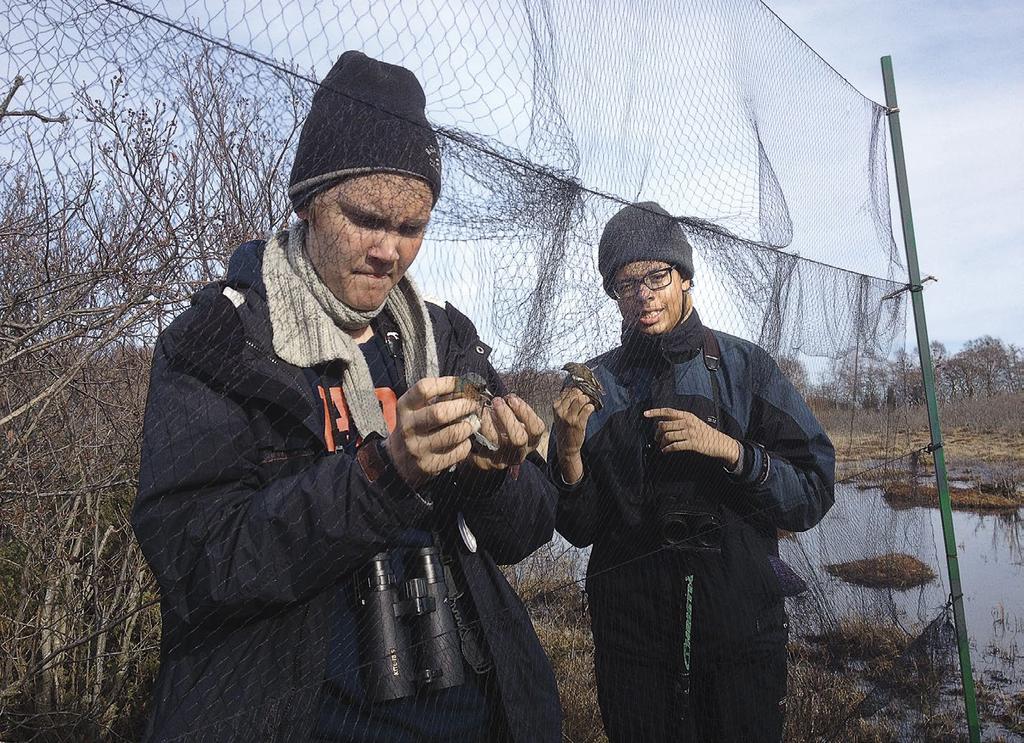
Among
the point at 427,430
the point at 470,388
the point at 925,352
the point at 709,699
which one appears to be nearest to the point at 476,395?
the point at 470,388

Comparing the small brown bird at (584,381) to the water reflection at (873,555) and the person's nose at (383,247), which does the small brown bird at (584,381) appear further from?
the water reflection at (873,555)

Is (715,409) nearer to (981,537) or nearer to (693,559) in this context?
(693,559)

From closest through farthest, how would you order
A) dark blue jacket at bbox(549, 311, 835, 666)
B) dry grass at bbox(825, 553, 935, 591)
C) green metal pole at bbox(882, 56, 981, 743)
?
dark blue jacket at bbox(549, 311, 835, 666) < dry grass at bbox(825, 553, 935, 591) < green metal pole at bbox(882, 56, 981, 743)

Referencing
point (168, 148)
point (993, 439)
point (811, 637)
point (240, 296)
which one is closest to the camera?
point (240, 296)

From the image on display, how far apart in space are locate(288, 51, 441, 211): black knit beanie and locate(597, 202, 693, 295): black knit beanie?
720mm

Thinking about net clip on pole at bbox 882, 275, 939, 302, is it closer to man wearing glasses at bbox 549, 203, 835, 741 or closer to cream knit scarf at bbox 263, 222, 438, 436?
man wearing glasses at bbox 549, 203, 835, 741

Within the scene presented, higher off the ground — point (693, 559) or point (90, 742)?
point (693, 559)

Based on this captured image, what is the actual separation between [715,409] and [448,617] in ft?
3.56

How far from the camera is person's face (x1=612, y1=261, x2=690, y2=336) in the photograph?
2115mm

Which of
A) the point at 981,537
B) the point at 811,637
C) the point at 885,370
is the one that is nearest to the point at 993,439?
the point at 981,537

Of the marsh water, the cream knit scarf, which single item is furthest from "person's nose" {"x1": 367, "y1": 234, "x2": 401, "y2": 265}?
the marsh water

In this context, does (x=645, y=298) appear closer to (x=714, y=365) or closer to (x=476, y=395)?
(x=714, y=365)

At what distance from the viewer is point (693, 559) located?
2.21 meters

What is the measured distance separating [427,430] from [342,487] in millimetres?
180
